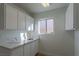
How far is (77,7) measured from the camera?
49.8 inches

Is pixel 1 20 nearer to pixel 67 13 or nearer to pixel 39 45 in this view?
pixel 39 45

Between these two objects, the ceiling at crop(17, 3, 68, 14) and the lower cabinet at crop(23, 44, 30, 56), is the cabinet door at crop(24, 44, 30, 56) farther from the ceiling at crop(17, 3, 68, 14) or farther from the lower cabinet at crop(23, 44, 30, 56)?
the ceiling at crop(17, 3, 68, 14)

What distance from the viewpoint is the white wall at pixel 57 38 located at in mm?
1386

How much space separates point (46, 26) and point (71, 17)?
14.4 inches

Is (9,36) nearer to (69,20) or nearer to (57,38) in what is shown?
(57,38)

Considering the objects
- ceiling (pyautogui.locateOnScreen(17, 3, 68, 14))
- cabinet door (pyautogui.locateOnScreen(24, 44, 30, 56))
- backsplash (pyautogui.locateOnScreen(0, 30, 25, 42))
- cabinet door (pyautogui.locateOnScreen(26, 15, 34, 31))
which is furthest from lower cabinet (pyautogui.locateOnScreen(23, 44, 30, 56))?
ceiling (pyautogui.locateOnScreen(17, 3, 68, 14))

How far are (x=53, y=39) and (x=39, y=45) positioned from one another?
0.23m

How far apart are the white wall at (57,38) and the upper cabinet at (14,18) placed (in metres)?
0.17

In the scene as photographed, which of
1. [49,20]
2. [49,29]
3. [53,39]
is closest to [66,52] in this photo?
[53,39]

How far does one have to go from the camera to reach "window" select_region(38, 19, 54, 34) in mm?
1418

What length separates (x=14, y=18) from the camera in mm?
1425

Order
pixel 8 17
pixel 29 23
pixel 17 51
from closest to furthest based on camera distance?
pixel 17 51
pixel 8 17
pixel 29 23

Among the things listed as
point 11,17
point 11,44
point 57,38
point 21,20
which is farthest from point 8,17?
point 57,38

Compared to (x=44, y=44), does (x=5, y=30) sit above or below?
above
